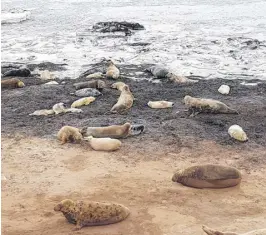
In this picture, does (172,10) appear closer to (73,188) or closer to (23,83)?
(23,83)

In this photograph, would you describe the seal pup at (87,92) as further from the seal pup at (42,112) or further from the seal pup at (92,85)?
the seal pup at (42,112)

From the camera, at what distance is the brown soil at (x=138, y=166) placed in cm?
453

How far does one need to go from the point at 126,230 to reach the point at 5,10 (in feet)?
58.6

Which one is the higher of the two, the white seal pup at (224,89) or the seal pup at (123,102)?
the seal pup at (123,102)

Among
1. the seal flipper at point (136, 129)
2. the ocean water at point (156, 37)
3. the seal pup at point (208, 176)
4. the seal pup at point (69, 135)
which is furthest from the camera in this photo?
the ocean water at point (156, 37)

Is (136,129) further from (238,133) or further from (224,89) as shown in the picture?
(224,89)

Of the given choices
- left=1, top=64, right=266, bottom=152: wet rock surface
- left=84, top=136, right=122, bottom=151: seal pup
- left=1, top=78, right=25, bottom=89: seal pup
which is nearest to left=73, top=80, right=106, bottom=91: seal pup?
left=1, top=64, right=266, bottom=152: wet rock surface

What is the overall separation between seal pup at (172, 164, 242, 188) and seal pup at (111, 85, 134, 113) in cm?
267

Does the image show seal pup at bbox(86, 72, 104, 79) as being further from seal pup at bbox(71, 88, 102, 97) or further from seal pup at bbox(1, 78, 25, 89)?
seal pup at bbox(1, 78, 25, 89)

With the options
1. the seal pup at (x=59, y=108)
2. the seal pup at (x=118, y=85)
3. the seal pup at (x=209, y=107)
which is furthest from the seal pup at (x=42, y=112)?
the seal pup at (x=209, y=107)

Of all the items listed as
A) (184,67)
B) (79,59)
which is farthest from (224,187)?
(79,59)

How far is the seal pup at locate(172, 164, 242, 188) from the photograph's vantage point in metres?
5.23

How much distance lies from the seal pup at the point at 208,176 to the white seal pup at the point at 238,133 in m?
1.33

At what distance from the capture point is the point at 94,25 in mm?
16641
